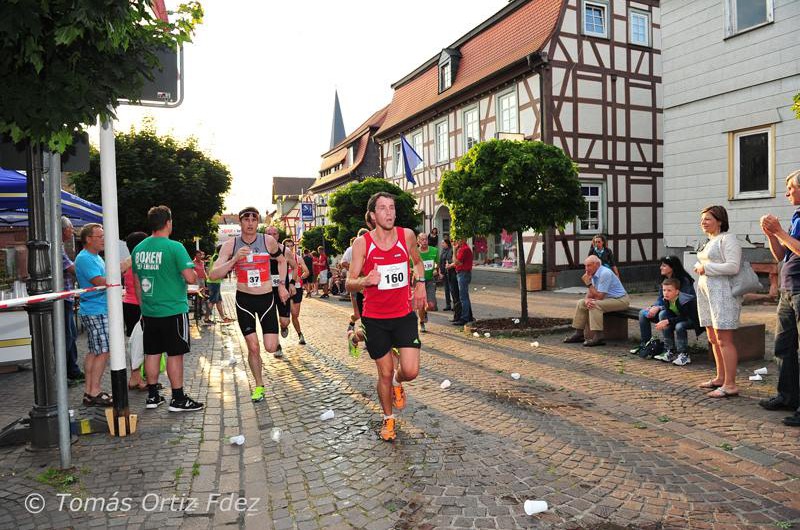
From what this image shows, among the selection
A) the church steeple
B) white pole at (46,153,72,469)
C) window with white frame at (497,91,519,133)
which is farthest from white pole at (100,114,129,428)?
the church steeple

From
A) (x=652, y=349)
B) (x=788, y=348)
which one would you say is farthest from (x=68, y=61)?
(x=652, y=349)

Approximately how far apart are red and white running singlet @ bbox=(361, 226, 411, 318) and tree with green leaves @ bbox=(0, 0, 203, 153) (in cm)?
207

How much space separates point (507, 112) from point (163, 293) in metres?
18.5

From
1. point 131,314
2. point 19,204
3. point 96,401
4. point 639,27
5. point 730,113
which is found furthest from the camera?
point 639,27

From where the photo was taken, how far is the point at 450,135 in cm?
2523

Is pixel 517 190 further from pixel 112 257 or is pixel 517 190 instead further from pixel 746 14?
pixel 746 14

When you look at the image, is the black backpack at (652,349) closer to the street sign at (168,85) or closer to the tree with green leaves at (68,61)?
the street sign at (168,85)

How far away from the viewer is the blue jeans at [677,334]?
6949 mm

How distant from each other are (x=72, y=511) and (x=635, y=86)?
22.6 meters

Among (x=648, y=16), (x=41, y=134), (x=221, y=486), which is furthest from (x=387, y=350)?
(x=648, y=16)

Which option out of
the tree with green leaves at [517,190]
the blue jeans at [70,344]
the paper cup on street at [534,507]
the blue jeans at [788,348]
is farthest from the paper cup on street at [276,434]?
the tree with green leaves at [517,190]

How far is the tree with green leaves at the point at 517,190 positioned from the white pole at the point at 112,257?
661 centimetres

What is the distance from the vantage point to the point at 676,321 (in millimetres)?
7094

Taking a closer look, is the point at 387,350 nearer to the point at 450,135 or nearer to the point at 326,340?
the point at 326,340
